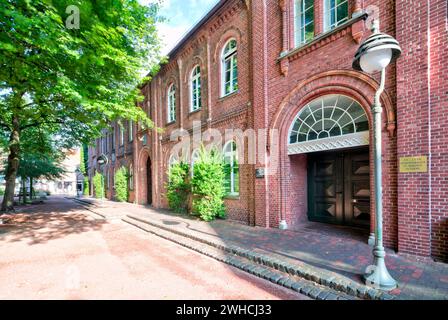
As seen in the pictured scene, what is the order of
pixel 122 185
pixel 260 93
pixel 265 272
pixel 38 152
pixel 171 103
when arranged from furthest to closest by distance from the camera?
1. pixel 122 185
2. pixel 38 152
3. pixel 171 103
4. pixel 260 93
5. pixel 265 272

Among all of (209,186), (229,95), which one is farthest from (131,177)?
(229,95)

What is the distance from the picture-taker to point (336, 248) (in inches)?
201

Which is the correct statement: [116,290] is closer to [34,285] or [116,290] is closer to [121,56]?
[34,285]

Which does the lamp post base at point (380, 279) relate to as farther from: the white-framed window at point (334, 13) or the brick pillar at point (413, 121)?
the white-framed window at point (334, 13)

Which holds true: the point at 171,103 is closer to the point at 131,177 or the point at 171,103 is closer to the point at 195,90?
the point at 195,90

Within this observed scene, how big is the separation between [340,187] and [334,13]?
4.97 meters

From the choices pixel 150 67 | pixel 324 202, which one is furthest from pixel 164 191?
pixel 324 202

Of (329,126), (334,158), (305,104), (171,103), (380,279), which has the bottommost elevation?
(380,279)

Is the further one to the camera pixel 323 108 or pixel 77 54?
pixel 323 108

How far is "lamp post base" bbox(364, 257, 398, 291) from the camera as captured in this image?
10.9 ft

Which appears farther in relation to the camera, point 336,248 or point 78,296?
point 336,248

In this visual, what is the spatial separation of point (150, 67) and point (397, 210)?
9711 millimetres

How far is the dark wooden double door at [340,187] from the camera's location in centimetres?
656

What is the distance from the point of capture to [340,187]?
279 inches
